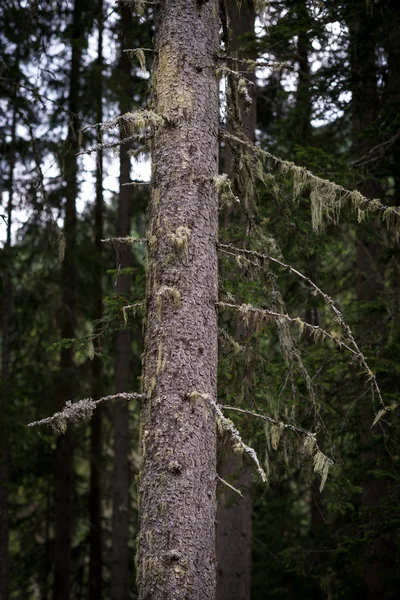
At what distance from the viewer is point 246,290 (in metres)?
5.89

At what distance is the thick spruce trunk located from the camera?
436 centimetres

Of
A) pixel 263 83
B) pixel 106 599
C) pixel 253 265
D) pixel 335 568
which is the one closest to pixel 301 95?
pixel 263 83

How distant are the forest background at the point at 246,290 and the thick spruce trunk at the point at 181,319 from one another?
624 mm

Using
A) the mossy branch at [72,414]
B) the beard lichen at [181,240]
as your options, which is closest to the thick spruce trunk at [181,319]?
the beard lichen at [181,240]

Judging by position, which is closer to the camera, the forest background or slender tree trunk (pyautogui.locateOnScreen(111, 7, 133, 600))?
the forest background

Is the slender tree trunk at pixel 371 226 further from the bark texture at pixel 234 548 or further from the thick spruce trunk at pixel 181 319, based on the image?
the thick spruce trunk at pixel 181 319

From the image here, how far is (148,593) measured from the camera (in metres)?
4.33

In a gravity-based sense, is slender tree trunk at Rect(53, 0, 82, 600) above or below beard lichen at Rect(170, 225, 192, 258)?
below

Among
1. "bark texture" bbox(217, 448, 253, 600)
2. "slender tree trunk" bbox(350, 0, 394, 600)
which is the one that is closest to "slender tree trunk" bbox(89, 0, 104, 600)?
"bark texture" bbox(217, 448, 253, 600)

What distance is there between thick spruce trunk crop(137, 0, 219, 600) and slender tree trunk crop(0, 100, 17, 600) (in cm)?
642

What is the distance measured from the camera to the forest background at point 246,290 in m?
6.59

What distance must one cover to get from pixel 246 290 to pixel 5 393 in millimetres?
5924

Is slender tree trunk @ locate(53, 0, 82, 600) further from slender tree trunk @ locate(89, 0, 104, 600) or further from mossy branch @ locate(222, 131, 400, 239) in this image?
mossy branch @ locate(222, 131, 400, 239)

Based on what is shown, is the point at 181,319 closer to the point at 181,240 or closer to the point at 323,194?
the point at 181,240
